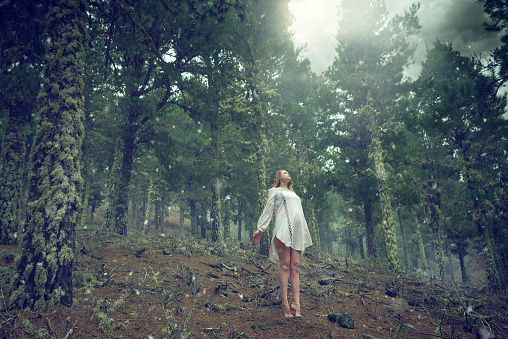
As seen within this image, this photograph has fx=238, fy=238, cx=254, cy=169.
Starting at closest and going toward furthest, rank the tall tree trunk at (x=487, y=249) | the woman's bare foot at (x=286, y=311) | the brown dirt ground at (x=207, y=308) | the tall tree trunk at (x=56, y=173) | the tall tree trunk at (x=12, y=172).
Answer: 1. the brown dirt ground at (x=207, y=308)
2. the tall tree trunk at (x=56, y=173)
3. the woman's bare foot at (x=286, y=311)
4. the tall tree trunk at (x=12, y=172)
5. the tall tree trunk at (x=487, y=249)

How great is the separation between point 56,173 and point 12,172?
5.90 metres

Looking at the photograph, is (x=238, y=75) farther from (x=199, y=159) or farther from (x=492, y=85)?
(x=492, y=85)

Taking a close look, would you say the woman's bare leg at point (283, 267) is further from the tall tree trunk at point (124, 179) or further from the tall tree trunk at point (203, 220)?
the tall tree trunk at point (203, 220)

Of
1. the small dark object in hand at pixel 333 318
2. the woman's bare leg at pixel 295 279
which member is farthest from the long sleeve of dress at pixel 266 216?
Result: the small dark object in hand at pixel 333 318

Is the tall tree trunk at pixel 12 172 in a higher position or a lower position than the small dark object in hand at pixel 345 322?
higher

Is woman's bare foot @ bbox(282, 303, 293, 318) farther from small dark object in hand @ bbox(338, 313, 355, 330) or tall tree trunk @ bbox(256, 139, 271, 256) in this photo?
tall tree trunk @ bbox(256, 139, 271, 256)

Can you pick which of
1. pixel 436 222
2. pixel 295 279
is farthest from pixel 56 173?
pixel 436 222

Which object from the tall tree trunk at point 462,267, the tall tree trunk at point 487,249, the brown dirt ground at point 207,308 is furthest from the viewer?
the tall tree trunk at point 462,267

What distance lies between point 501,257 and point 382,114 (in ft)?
46.1

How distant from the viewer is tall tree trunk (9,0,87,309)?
3.22 m

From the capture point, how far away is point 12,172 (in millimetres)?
7285

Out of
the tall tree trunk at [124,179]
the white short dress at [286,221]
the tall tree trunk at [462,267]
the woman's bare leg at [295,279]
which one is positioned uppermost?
the tall tree trunk at [124,179]

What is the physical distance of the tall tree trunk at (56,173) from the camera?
3.22m

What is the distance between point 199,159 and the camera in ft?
35.4
